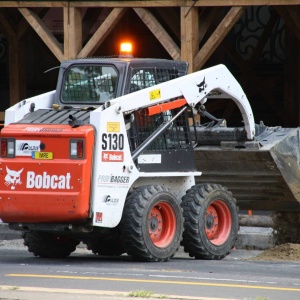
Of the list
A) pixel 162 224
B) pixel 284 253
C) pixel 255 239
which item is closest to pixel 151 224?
pixel 162 224

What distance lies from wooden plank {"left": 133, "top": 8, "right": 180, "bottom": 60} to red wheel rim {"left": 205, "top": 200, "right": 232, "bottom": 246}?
4413 mm

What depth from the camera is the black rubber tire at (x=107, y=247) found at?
14.0 m

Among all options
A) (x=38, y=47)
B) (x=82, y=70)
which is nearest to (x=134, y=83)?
(x=82, y=70)

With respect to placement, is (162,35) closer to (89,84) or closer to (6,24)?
(89,84)

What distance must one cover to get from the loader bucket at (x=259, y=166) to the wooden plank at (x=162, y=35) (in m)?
3.36

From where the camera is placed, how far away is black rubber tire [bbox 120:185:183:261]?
12.7 m

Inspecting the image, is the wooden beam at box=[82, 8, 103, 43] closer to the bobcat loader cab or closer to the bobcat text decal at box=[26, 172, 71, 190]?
the bobcat loader cab

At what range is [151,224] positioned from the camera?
13.0 m

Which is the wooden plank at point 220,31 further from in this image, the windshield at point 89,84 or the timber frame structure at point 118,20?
the windshield at point 89,84

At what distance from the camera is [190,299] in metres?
9.40

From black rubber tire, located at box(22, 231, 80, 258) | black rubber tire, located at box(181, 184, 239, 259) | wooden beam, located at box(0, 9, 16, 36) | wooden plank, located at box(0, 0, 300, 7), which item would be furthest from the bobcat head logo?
wooden beam, located at box(0, 9, 16, 36)

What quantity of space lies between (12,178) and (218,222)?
8.71 ft

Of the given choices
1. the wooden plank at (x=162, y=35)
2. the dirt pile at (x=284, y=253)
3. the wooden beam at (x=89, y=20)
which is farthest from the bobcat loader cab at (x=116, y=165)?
the wooden beam at (x=89, y=20)

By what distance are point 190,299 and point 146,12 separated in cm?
944
